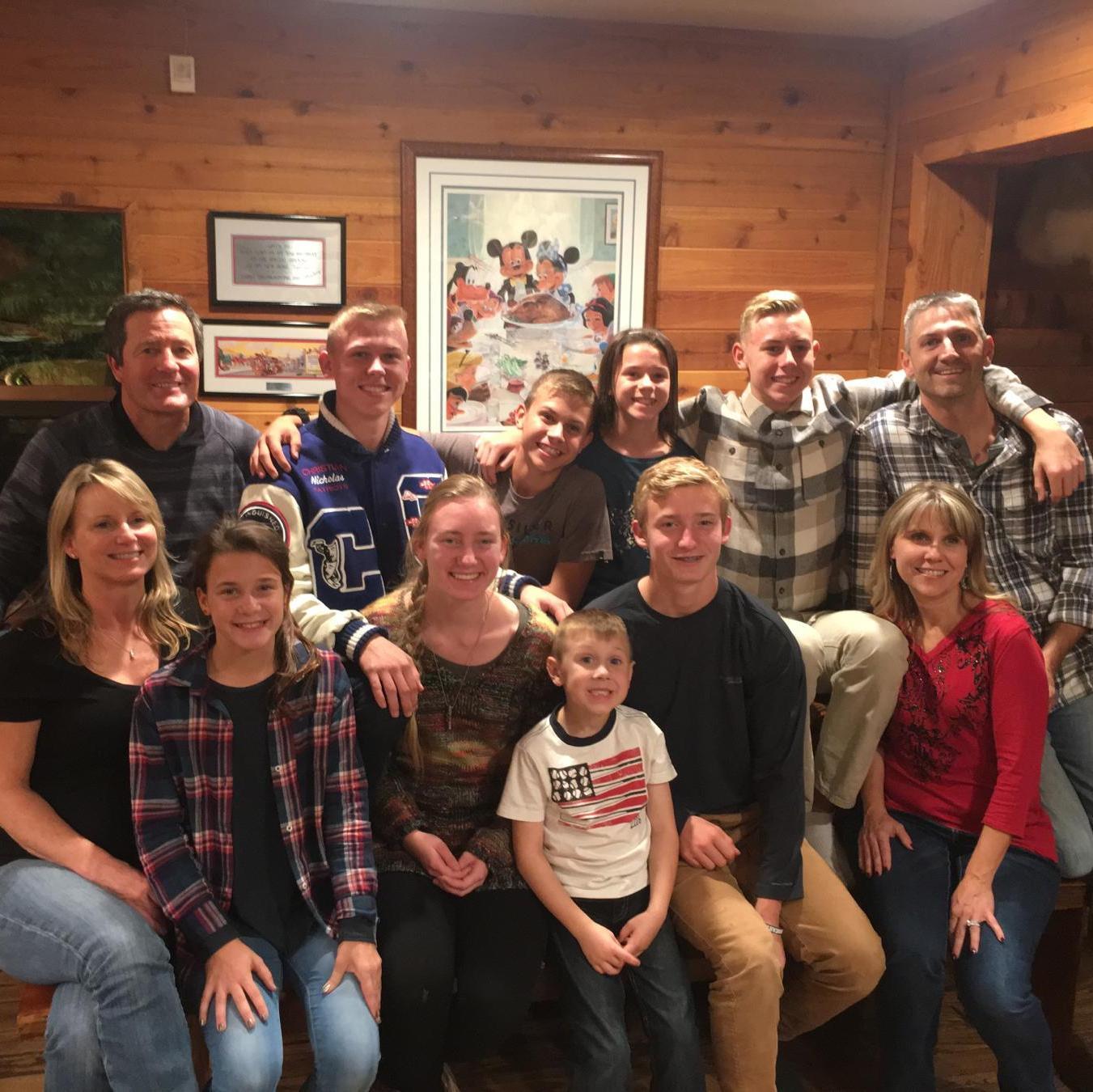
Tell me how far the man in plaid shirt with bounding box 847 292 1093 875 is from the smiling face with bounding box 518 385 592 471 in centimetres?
76

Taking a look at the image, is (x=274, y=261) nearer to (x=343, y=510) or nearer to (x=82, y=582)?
(x=343, y=510)

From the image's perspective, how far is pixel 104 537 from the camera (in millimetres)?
1855

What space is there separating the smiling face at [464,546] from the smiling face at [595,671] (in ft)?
0.70

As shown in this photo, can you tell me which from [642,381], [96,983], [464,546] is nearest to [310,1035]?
[96,983]

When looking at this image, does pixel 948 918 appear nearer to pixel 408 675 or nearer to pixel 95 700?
pixel 408 675

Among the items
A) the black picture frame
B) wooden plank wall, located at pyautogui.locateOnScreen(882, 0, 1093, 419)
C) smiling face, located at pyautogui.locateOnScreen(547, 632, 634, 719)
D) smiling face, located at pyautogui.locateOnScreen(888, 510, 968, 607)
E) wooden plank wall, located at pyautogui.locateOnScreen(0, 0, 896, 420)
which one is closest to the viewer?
smiling face, located at pyautogui.locateOnScreen(547, 632, 634, 719)

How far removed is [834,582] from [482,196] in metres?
1.87

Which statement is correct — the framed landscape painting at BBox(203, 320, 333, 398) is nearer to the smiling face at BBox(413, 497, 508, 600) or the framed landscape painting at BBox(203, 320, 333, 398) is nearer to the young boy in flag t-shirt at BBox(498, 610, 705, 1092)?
the smiling face at BBox(413, 497, 508, 600)

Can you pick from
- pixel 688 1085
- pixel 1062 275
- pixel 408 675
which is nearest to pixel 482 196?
pixel 408 675

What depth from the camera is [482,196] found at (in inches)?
140

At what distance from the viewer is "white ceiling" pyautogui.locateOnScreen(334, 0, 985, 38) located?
3.34 metres

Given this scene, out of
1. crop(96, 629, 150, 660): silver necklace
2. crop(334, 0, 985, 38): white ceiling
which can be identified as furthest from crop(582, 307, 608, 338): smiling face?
crop(96, 629, 150, 660): silver necklace

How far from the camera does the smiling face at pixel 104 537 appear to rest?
186cm

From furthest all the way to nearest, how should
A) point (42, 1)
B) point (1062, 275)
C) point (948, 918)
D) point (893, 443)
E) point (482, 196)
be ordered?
point (1062, 275), point (482, 196), point (42, 1), point (893, 443), point (948, 918)
